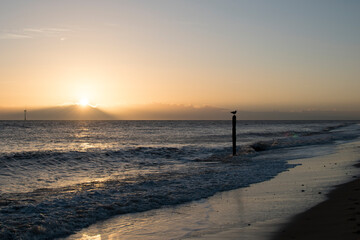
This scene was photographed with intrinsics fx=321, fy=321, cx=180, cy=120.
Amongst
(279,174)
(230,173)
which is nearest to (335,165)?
(279,174)

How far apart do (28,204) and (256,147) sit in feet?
89.1

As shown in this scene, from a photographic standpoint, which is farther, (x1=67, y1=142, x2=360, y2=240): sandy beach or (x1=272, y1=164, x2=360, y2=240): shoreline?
(x1=67, y1=142, x2=360, y2=240): sandy beach

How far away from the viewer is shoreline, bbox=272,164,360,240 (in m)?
6.26

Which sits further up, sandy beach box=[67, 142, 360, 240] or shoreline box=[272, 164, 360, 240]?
shoreline box=[272, 164, 360, 240]

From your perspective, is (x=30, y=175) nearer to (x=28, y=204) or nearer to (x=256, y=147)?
(x=28, y=204)

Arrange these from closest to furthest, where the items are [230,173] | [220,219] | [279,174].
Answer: [220,219] < [279,174] < [230,173]

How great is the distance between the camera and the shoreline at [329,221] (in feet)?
20.5

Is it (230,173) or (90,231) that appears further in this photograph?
(230,173)

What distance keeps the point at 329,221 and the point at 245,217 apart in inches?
75.1

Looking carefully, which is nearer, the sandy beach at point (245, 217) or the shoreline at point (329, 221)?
the shoreline at point (329, 221)

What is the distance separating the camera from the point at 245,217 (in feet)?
26.2

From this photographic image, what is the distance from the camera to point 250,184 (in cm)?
1308

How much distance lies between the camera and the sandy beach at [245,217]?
6824 mm

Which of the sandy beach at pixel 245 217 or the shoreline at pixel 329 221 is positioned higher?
the shoreline at pixel 329 221
